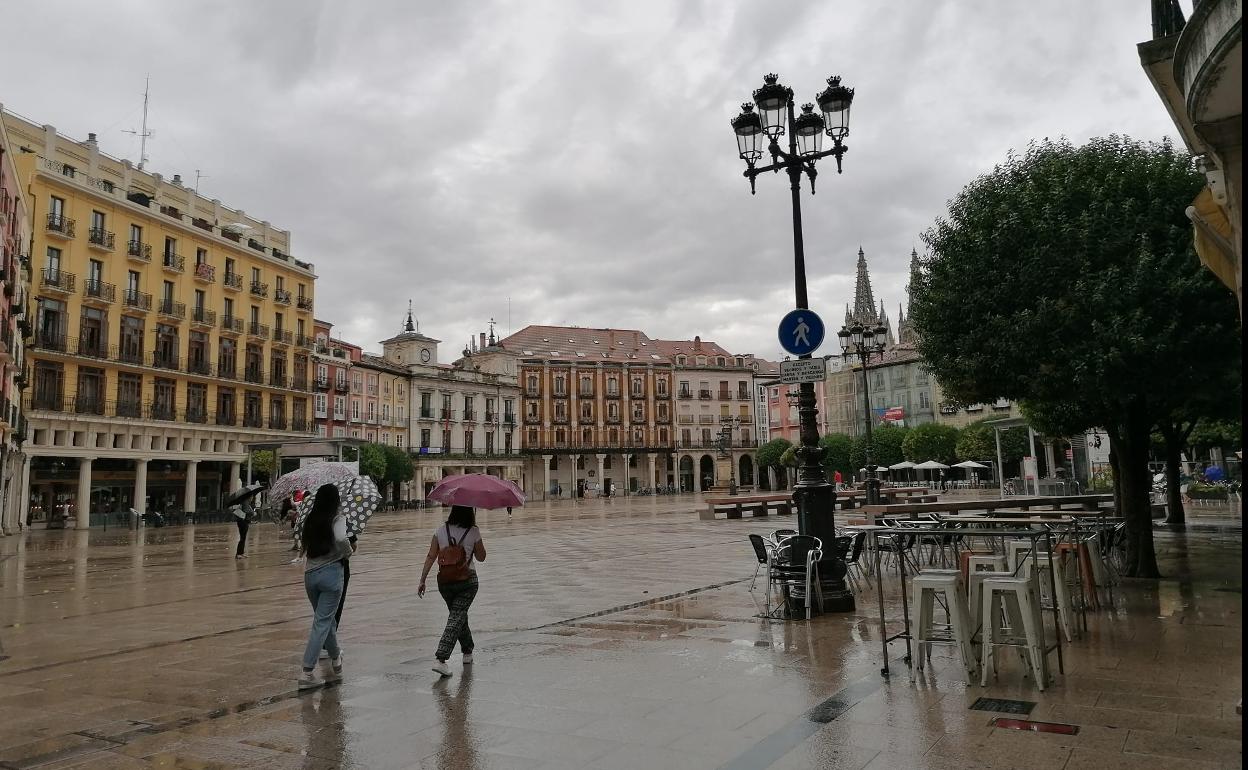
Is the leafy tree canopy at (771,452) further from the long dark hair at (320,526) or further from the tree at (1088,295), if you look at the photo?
the long dark hair at (320,526)

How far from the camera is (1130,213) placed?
34.8 feet

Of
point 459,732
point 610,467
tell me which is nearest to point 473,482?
point 459,732

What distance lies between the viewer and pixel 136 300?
140 ft

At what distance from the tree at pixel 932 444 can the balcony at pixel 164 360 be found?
51051 mm

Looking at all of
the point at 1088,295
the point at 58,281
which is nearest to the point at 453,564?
the point at 1088,295

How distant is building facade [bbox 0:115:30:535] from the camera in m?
29.0

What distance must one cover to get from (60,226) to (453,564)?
41.5 m

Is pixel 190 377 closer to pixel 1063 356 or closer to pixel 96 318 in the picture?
pixel 96 318

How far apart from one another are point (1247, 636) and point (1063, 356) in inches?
374

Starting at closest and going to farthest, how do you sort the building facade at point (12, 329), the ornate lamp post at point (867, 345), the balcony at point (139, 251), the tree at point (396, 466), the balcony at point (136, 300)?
the ornate lamp post at point (867, 345) < the building facade at point (12, 329) < the balcony at point (136, 300) < the balcony at point (139, 251) < the tree at point (396, 466)

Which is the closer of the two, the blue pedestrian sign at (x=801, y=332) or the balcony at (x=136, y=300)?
the blue pedestrian sign at (x=801, y=332)

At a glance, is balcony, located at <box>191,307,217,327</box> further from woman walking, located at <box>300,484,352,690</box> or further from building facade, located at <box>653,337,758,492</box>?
building facade, located at <box>653,337,758,492</box>

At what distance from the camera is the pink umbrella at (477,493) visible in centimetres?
686

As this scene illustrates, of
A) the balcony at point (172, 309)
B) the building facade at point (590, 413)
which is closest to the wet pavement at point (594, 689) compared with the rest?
the balcony at point (172, 309)
